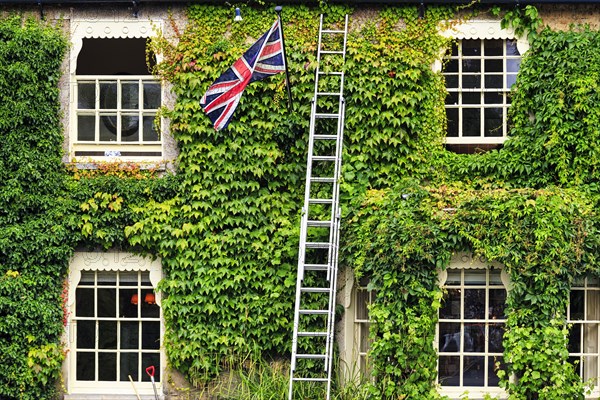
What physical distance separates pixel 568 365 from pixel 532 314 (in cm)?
75

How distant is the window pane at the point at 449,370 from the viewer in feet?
40.8

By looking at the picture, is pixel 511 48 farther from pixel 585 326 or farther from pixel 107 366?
pixel 107 366

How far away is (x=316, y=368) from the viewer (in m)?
12.3

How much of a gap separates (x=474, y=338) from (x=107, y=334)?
5.07 metres

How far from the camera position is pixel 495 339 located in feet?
40.7

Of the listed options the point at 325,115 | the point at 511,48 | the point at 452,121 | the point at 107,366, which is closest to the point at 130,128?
the point at 325,115

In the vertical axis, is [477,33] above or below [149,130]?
above

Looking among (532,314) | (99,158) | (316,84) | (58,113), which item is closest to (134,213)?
(99,158)

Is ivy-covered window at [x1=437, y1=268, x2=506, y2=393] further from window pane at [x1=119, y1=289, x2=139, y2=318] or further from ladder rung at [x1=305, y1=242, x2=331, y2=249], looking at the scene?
window pane at [x1=119, y1=289, x2=139, y2=318]

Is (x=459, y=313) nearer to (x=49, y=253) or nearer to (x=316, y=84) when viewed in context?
(x=316, y=84)

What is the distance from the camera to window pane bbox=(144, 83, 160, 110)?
13.1 metres

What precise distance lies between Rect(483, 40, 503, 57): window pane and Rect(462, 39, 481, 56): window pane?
10 cm

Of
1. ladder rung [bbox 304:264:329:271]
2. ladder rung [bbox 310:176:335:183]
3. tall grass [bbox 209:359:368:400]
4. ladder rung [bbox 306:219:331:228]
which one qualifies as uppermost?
ladder rung [bbox 310:176:335:183]

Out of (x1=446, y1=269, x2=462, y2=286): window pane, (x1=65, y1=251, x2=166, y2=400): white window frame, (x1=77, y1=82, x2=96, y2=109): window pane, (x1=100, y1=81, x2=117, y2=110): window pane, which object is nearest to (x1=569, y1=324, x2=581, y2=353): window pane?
(x1=446, y1=269, x2=462, y2=286): window pane
